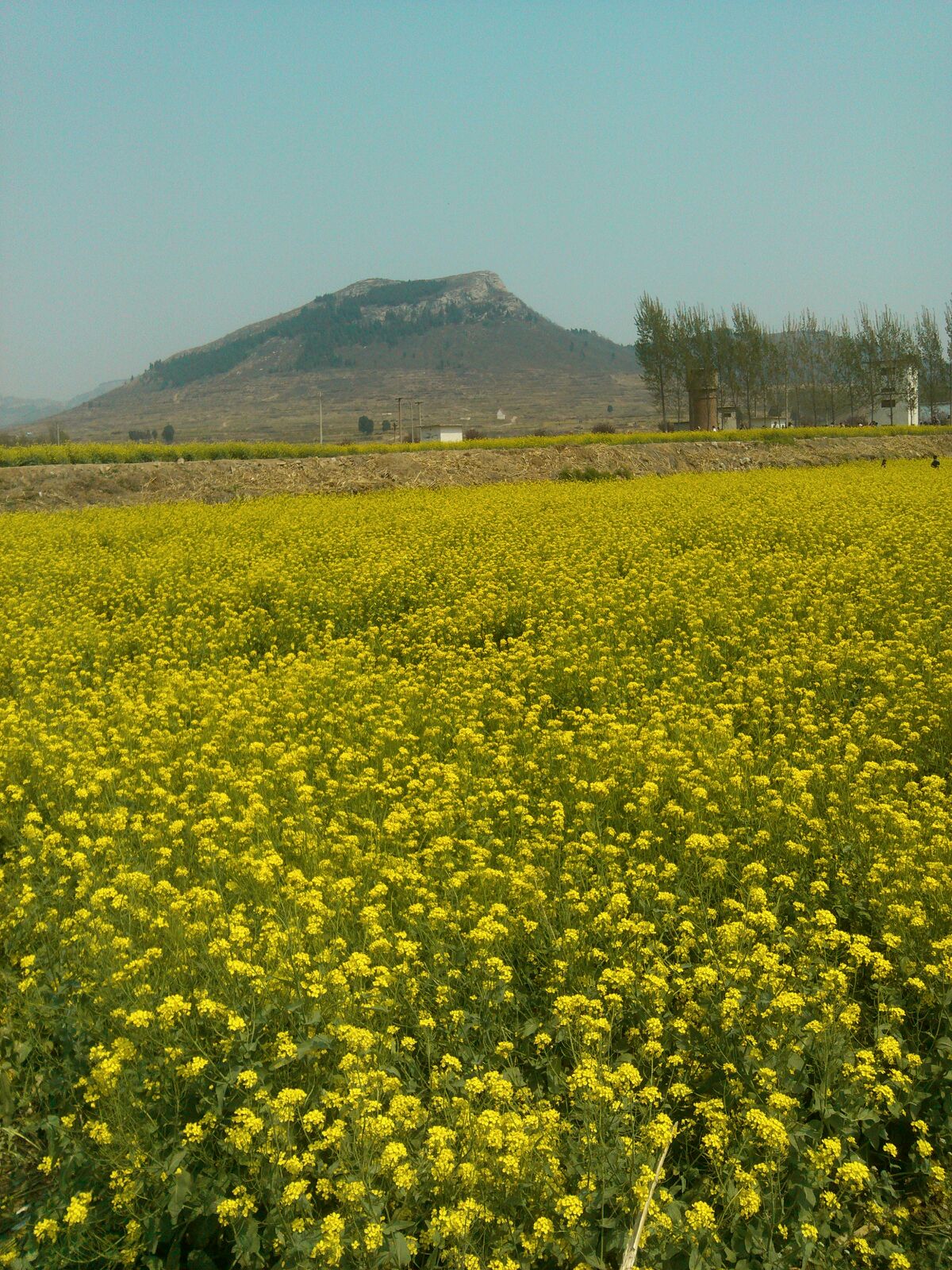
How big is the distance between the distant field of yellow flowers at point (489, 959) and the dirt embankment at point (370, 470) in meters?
16.7

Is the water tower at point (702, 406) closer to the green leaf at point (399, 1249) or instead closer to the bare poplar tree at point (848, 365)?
the bare poplar tree at point (848, 365)

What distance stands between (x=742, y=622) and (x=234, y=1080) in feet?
22.7

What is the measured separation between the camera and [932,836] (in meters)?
4.33

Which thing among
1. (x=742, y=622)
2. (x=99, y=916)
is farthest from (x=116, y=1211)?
(x=742, y=622)

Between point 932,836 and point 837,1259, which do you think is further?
point 932,836

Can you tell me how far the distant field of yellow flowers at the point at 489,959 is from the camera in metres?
2.77

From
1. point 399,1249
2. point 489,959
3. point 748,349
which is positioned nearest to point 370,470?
point 489,959

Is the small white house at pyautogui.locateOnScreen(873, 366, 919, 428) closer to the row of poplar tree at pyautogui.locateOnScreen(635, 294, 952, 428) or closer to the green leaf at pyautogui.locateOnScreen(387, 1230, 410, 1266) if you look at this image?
the row of poplar tree at pyautogui.locateOnScreen(635, 294, 952, 428)

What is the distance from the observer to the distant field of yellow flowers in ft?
9.10

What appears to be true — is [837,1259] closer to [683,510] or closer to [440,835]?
[440,835]

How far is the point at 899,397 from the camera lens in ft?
207

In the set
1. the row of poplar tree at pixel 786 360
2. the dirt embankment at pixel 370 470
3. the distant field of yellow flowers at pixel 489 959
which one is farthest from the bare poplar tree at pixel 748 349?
the distant field of yellow flowers at pixel 489 959

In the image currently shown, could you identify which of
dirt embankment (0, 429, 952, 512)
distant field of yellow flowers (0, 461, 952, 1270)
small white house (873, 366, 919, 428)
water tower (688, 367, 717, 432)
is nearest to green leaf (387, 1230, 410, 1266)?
distant field of yellow flowers (0, 461, 952, 1270)

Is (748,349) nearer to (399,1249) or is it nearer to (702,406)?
(702,406)
